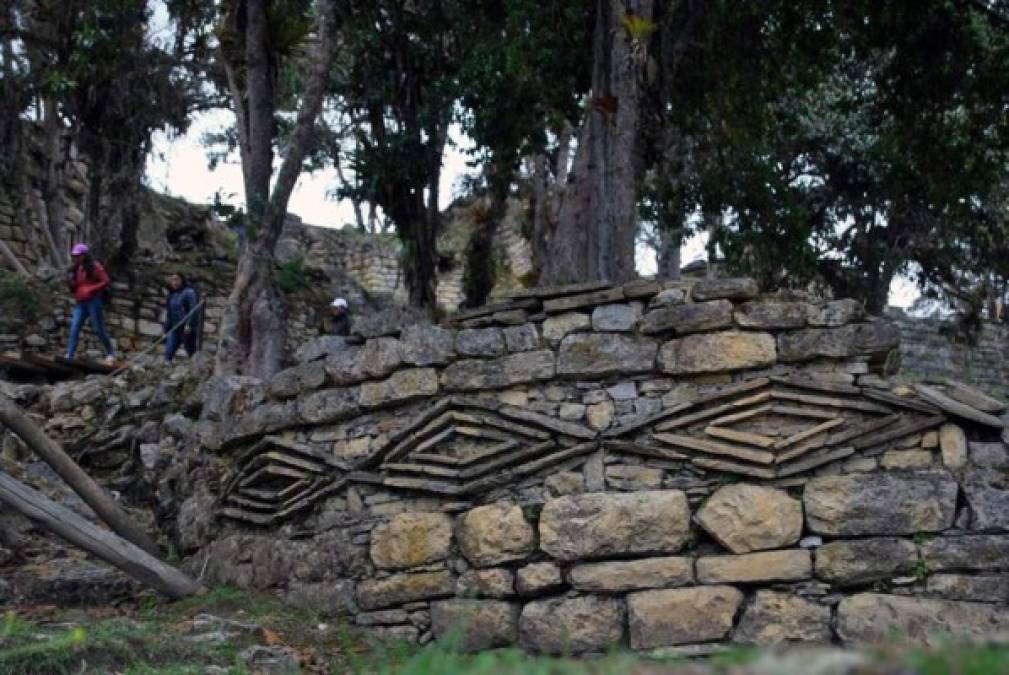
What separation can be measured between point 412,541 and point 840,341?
2.68 metres

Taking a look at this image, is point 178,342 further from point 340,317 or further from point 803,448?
point 803,448

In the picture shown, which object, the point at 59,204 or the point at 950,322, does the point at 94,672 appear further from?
the point at 950,322

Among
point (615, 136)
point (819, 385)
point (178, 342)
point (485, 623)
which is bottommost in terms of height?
point (485, 623)

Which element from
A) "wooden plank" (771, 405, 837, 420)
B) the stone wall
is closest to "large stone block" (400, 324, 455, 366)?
"wooden plank" (771, 405, 837, 420)

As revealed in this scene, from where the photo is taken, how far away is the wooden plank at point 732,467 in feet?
21.4

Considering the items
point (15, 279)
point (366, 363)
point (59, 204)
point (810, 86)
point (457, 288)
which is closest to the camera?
point (366, 363)

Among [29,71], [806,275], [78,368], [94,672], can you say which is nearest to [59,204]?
[29,71]

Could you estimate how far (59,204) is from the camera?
62.4 feet

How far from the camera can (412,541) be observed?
7137 mm

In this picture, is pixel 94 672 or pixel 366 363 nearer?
pixel 94 672

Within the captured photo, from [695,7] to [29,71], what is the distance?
35.0ft

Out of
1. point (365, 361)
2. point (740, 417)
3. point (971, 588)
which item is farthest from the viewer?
point (365, 361)

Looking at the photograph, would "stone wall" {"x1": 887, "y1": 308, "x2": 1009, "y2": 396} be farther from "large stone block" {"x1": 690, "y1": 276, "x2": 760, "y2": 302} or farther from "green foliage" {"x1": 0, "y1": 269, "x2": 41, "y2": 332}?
"green foliage" {"x1": 0, "y1": 269, "x2": 41, "y2": 332}

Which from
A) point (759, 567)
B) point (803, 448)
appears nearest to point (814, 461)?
point (803, 448)
